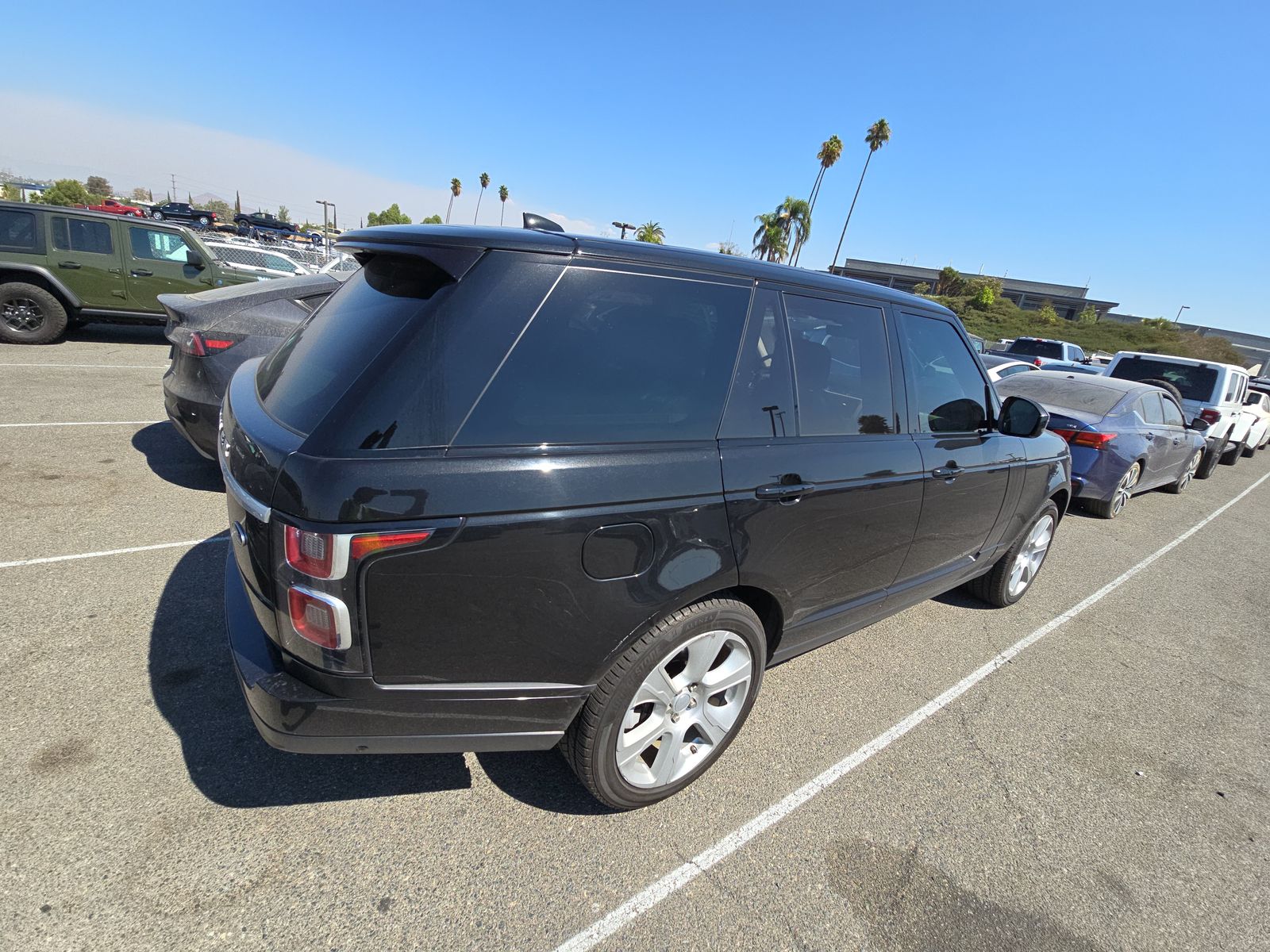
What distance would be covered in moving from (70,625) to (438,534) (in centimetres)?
251

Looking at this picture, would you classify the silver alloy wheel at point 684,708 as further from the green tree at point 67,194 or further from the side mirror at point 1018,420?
the green tree at point 67,194

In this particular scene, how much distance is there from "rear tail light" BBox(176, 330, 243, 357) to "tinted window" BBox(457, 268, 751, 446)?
3.59m

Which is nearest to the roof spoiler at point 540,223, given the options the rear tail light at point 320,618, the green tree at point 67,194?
the rear tail light at point 320,618

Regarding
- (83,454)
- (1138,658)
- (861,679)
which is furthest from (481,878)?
(83,454)

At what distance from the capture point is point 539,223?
240 centimetres

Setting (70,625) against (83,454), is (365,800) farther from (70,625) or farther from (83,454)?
(83,454)

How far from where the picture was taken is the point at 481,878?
2.02 metres

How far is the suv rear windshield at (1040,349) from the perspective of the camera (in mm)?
21203

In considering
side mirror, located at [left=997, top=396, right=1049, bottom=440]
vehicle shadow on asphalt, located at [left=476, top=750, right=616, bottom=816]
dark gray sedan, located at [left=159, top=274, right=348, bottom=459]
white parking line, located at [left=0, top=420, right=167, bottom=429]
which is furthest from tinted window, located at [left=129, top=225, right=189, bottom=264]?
side mirror, located at [left=997, top=396, right=1049, bottom=440]

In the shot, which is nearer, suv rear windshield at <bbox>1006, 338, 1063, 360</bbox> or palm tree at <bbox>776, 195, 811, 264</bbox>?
suv rear windshield at <bbox>1006, 338, 1063, 360</bbox>

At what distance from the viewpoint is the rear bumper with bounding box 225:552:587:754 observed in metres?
1.79

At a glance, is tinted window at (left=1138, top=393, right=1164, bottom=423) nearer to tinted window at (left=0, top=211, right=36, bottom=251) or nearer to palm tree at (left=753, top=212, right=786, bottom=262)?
tinted window at (left=0, top=211, right=36, bottom=251)

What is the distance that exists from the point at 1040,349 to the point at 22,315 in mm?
25337

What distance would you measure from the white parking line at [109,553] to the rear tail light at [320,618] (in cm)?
265
